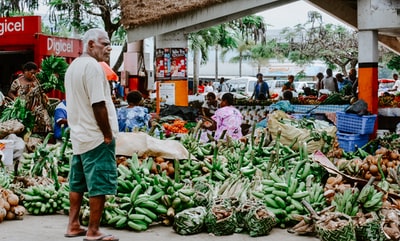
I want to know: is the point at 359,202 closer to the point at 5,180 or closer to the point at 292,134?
the point at 5,180

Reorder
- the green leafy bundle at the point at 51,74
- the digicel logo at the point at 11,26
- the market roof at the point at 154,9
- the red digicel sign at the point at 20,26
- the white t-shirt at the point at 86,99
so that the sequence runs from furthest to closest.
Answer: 1. the digicel logo at the point at 11,26
2. the red digicel sign at the point at 20,26
3. the market roof at the point at 154,9
4. the green leafy bundle at the point at 51,74
5. the white t-shirt at the point at 86,99

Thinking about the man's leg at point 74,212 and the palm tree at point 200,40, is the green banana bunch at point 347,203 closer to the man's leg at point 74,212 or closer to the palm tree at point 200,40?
the man's leg at point 74,212

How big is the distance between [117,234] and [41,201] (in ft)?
4.16

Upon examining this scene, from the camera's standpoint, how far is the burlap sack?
7477mm

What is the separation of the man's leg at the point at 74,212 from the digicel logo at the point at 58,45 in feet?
37.7

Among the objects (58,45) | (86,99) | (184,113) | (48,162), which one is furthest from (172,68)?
(86,99)

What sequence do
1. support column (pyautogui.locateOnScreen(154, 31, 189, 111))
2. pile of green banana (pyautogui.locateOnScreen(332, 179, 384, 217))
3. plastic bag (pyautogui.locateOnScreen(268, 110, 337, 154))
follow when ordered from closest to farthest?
pile of green banana (pyautogui.locateOnScreen(332, 179, 384, 217)), plastic bag (pyautogui.locateOnScreen(268, 110, 337, 154)), support column (pyautogui.locateOnScreen(154, 31, 189, 111))

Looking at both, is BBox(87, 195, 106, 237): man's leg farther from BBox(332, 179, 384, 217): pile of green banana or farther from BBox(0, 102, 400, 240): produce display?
BBox(332, 179, 384, 217): pile of green banana

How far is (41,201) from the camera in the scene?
6.94 m

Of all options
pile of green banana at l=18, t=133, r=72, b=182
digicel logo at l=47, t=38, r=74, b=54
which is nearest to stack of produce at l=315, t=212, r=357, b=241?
pile of green banana at l=18, t=133, r=72, b=182

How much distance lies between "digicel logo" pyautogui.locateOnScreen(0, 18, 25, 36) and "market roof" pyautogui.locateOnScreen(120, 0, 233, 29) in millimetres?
3365

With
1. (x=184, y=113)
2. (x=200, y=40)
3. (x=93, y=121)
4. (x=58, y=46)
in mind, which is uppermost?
(x=200, y=40)

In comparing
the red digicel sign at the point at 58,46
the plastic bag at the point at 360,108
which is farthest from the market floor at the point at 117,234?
the red digicel sign at the point at 58,46

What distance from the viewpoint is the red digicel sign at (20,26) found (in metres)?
16.9
